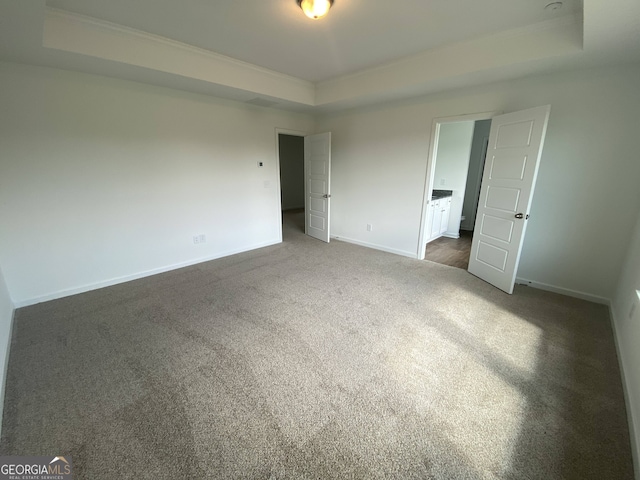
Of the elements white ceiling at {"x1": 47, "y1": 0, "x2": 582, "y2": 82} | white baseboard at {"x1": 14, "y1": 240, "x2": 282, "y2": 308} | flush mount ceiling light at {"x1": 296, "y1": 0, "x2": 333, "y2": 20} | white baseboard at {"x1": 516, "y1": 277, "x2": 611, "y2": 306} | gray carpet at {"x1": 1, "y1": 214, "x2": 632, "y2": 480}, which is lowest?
gray carpet at {"x1": 1, "y1": 214, "x2": 632, "y2": 480}

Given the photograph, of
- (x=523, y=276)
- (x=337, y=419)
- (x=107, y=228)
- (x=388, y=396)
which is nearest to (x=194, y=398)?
(x=337, y=419)

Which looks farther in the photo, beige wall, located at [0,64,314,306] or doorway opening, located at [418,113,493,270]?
doorway opening, located at [418,113,493,270]

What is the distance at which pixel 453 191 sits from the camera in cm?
516

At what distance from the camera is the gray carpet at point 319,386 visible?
Answer: 1.30 m

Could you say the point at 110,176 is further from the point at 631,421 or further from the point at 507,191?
the point at 631,421

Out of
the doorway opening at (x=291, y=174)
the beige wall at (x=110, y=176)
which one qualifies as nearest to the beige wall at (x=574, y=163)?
the beige wall at (x=110, y=176)

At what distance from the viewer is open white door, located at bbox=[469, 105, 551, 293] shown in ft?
8.71

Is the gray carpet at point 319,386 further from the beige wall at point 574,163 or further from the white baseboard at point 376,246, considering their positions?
the white baseboard at point 376,246

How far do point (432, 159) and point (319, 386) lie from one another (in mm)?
3346

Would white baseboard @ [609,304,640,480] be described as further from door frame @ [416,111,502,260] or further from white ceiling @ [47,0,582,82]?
white ceiling @ [47,0,582,82]

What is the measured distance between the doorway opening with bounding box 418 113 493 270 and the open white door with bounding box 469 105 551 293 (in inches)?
32.4

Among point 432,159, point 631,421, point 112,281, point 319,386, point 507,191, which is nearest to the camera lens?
point 631,421

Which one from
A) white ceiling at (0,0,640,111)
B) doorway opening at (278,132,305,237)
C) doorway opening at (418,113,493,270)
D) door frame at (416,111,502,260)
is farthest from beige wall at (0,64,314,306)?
doorway opening at (278,132,305,237)

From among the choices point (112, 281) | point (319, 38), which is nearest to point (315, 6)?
point (319, 38)
